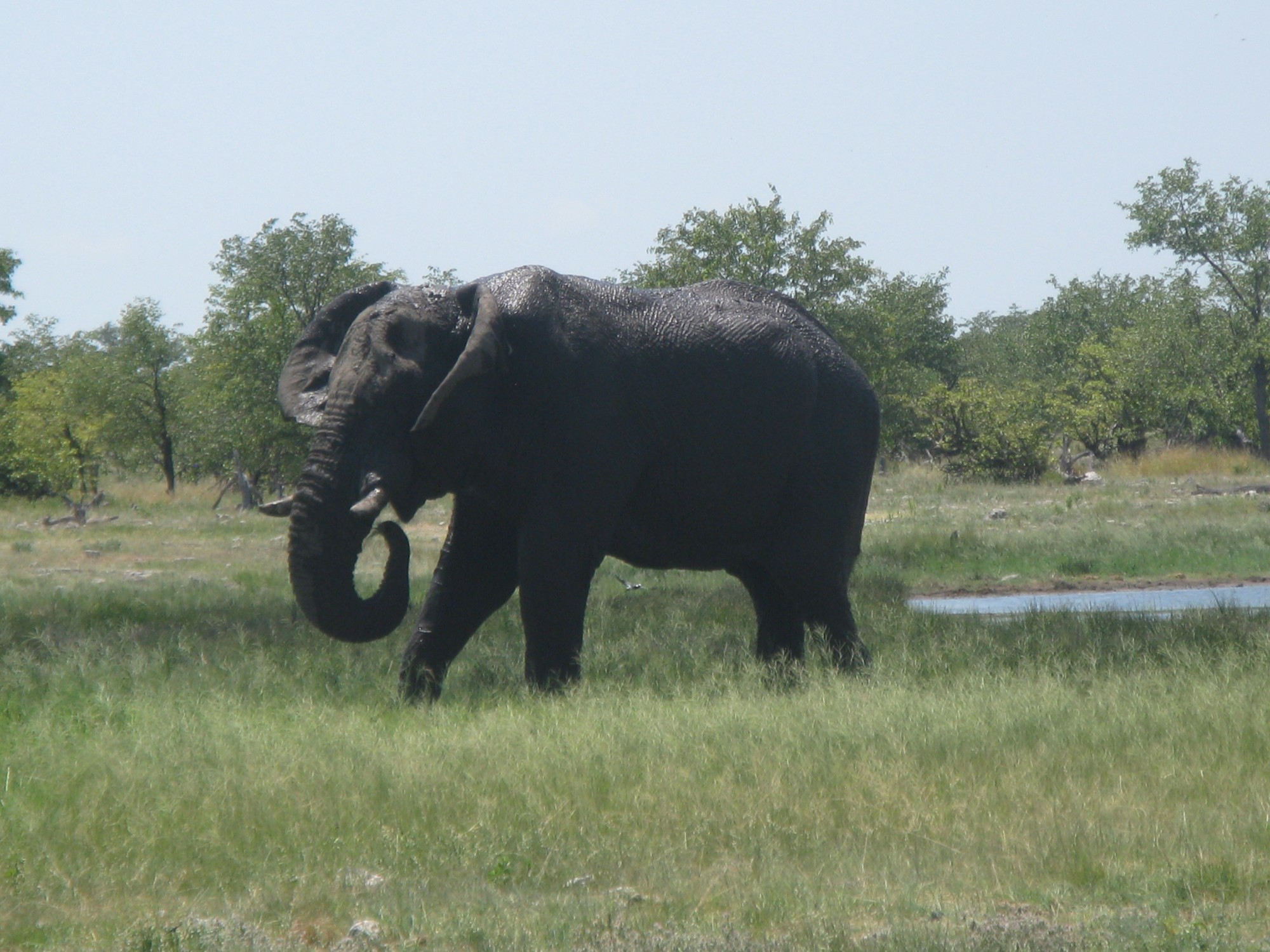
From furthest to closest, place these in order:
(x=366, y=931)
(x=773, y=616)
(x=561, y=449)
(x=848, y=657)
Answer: (x=773, y=616) < (x=848, y=657) < (x=561, y=449) < (x=366, y=931)

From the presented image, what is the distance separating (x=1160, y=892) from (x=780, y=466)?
4573 mm

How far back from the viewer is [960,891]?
206 inches

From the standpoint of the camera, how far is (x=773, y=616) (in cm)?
1010

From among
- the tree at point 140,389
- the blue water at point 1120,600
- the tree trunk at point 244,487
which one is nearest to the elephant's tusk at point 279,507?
the blue water at point 1120,600

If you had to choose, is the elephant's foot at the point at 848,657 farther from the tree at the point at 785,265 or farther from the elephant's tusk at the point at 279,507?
the tree at the point at 785,265

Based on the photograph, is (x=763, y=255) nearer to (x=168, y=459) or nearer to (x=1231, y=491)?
(x=1231, y=491)

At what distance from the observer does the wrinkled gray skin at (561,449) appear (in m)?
8.00

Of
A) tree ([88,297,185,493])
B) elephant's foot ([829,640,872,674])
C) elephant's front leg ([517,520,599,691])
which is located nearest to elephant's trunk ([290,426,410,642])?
elephant's front leg ([517,520,599,691])

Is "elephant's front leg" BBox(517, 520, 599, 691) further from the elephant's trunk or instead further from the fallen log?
the fallen log

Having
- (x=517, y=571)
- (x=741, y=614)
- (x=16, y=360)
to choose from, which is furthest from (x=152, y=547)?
(x=16, y=360)

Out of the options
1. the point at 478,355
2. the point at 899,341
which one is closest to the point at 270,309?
the point at 899,341

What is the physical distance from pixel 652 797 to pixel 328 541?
95.8 inches

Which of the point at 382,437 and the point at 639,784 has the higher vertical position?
the point at 382,437

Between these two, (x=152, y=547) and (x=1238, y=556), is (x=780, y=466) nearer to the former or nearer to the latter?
(x=1238, y=556)
